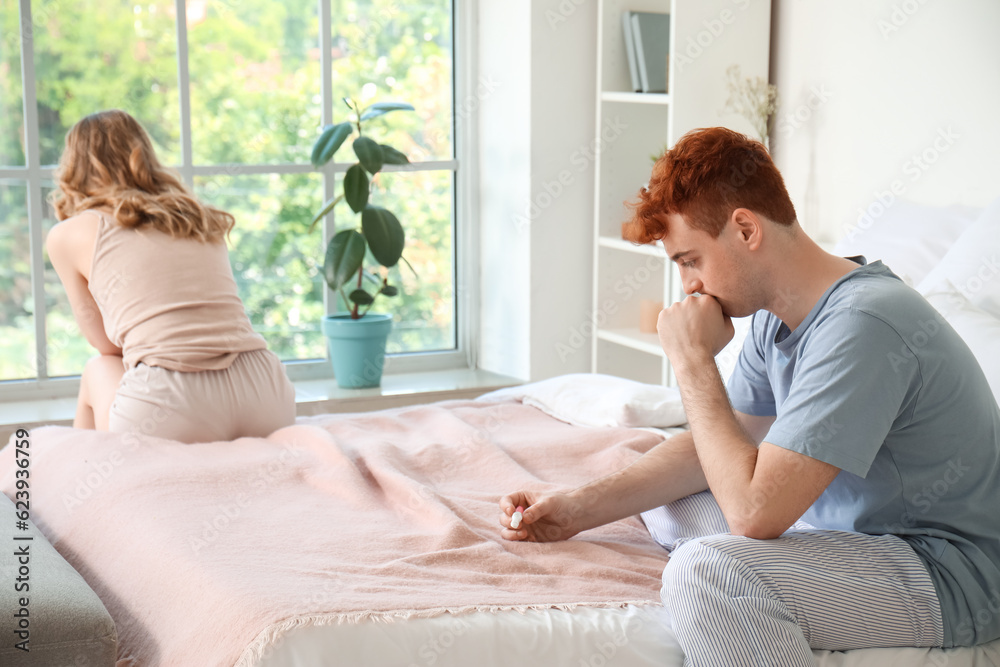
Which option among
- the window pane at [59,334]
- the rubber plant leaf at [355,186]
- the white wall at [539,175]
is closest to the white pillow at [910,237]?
the white wall at [539,175]

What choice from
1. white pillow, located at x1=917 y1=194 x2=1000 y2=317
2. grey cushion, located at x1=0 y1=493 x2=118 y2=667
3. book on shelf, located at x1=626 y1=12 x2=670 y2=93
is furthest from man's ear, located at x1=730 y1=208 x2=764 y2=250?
book on shelf, located at x1=626 y1=12 x2=670 y2=93

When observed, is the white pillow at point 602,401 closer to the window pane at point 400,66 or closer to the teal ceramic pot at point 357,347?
the teal ceramic pot at point 357,347

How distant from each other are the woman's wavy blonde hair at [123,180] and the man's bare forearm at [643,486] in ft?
4.00

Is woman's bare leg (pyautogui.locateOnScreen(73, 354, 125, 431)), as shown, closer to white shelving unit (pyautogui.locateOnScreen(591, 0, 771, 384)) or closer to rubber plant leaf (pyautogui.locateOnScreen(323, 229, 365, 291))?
rubber plant leaf (pyautogui.locateOnScreen(323, 229, 365, 291))

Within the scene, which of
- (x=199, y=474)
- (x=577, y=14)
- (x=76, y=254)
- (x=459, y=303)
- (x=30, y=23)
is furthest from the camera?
(x=459, y=303)

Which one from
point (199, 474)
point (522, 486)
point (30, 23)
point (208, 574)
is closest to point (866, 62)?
point (522, 486)

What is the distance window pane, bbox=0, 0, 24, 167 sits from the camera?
3133 mm

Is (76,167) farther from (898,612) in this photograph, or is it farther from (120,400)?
(898,612)

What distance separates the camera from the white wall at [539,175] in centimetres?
337

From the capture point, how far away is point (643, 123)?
3.45 m

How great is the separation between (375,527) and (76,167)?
4.47 feet

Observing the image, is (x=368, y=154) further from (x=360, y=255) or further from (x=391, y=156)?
(x=360, y=255)

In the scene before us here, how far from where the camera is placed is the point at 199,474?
1804 mm

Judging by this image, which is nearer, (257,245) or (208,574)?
(208,574)
